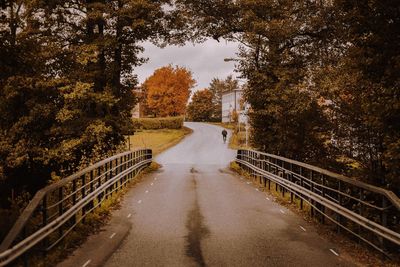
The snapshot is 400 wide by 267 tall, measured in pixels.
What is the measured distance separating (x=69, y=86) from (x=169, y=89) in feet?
222

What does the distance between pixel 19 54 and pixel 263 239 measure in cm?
758

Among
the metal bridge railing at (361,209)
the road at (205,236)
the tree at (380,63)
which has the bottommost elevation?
the road at (205,236)

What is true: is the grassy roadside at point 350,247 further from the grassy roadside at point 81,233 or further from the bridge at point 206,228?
the grassy roadside at point 81,233

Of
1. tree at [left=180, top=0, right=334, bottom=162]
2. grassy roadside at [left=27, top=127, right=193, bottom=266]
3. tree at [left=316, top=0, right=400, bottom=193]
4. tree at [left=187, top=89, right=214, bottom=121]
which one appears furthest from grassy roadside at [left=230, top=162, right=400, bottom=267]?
tree at [left=187, top=89, right=214, bottom=121]

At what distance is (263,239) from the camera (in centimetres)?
955

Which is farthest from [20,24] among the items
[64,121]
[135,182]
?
[135,182]

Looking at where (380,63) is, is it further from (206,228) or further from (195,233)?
(195,233)

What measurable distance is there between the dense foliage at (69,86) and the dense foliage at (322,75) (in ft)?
16.2

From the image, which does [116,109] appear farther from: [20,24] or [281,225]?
[281,225]

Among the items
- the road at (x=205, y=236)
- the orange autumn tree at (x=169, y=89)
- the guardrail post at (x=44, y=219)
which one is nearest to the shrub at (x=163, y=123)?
the orange autumn tree at (x=169, y=89)

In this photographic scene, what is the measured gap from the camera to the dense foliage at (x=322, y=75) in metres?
9.81

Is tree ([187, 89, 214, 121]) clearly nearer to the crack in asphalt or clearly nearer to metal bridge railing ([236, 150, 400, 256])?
metal bridge railing ([236, 150, 400, 256])

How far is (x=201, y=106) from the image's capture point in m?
138

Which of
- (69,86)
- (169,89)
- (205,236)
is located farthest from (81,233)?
(169,89)
